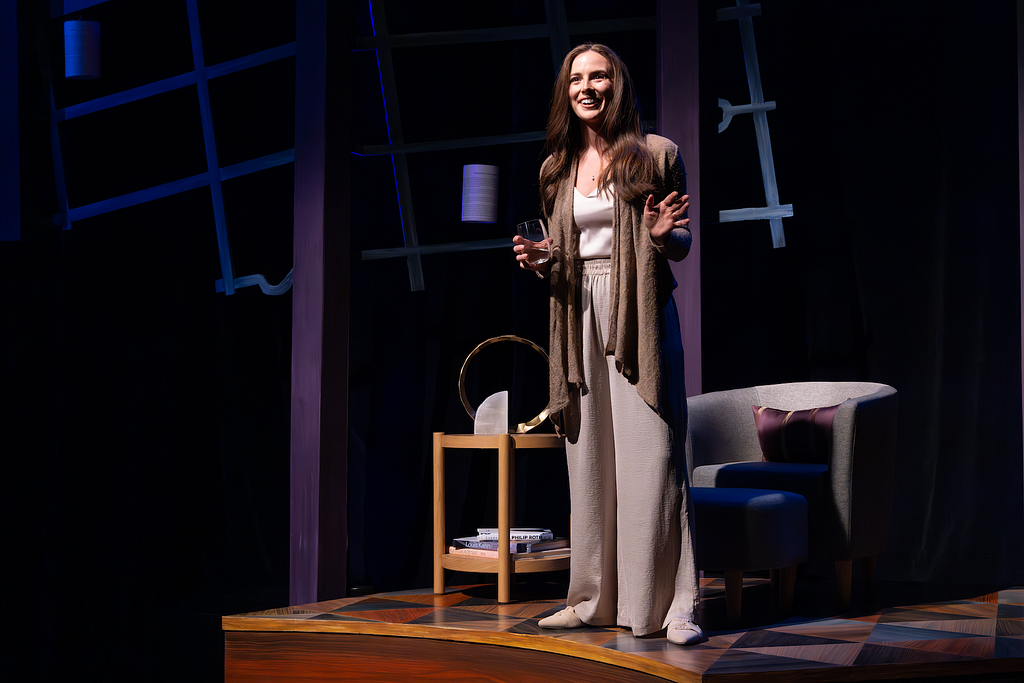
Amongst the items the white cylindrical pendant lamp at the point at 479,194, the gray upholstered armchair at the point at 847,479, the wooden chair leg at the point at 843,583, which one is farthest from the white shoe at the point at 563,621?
the white cylindrical pendant lamp at the point at 479,194

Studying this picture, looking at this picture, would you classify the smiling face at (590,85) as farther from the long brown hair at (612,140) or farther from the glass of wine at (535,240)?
the glass of wine at (535,240)

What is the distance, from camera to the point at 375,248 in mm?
3707

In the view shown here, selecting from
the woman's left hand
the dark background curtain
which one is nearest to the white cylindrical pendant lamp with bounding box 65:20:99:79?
the dark background curtain

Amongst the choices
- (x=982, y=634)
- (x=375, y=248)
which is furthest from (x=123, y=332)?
(x=982, y=634)

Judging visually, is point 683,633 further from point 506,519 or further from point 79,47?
point 79,47

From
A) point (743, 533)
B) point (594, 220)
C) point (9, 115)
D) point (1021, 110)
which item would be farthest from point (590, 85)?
point (9, 115)

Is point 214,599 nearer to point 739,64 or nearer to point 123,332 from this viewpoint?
point 123,332

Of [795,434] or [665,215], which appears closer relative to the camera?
[665,215]

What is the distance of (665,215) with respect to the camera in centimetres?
222

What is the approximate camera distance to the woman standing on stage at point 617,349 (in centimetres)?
233

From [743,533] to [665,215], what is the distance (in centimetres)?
102

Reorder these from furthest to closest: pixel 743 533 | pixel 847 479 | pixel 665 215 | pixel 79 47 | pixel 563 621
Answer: pixel 79 47 < pixel 847 479 < pixel 743 533 < pixel 563 621 < pixel 665 215

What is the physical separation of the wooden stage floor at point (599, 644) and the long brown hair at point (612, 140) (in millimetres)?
1182

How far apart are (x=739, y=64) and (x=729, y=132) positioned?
10.9 inches
